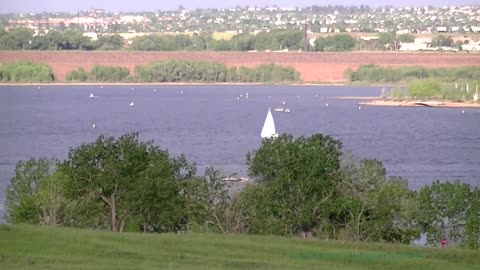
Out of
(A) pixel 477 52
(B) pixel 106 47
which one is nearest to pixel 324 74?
(A) pixel 477 52

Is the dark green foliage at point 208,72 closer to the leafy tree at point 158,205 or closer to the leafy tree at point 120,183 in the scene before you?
the leafy tree at point 120,183

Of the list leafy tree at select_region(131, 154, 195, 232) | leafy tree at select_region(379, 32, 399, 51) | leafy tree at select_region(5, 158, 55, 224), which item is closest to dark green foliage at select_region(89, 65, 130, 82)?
leafy tree at select_region(379, 32, 399, 51)

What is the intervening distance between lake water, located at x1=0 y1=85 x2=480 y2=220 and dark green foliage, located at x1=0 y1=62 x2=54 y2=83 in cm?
89

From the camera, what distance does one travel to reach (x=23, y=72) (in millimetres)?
89375

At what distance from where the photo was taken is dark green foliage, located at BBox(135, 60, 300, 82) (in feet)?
317

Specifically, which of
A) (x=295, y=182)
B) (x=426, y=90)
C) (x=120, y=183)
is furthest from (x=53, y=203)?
(x=426, y=90)

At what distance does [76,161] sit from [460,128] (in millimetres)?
37721

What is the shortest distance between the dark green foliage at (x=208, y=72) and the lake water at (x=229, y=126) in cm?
324

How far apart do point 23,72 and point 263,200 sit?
235 ft

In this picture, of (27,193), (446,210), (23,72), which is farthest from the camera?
(23,72)

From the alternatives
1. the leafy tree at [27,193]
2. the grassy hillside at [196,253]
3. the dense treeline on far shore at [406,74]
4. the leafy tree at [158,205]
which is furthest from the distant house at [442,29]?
the grassy hillside at [196,253]

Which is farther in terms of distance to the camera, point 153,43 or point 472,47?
point 153,43

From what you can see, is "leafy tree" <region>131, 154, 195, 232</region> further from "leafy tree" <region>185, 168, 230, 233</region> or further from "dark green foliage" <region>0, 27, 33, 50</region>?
"dark green foliage" <region>0, 27, 33, 50</region>

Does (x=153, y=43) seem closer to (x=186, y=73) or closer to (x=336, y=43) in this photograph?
(x=186, y=73)
